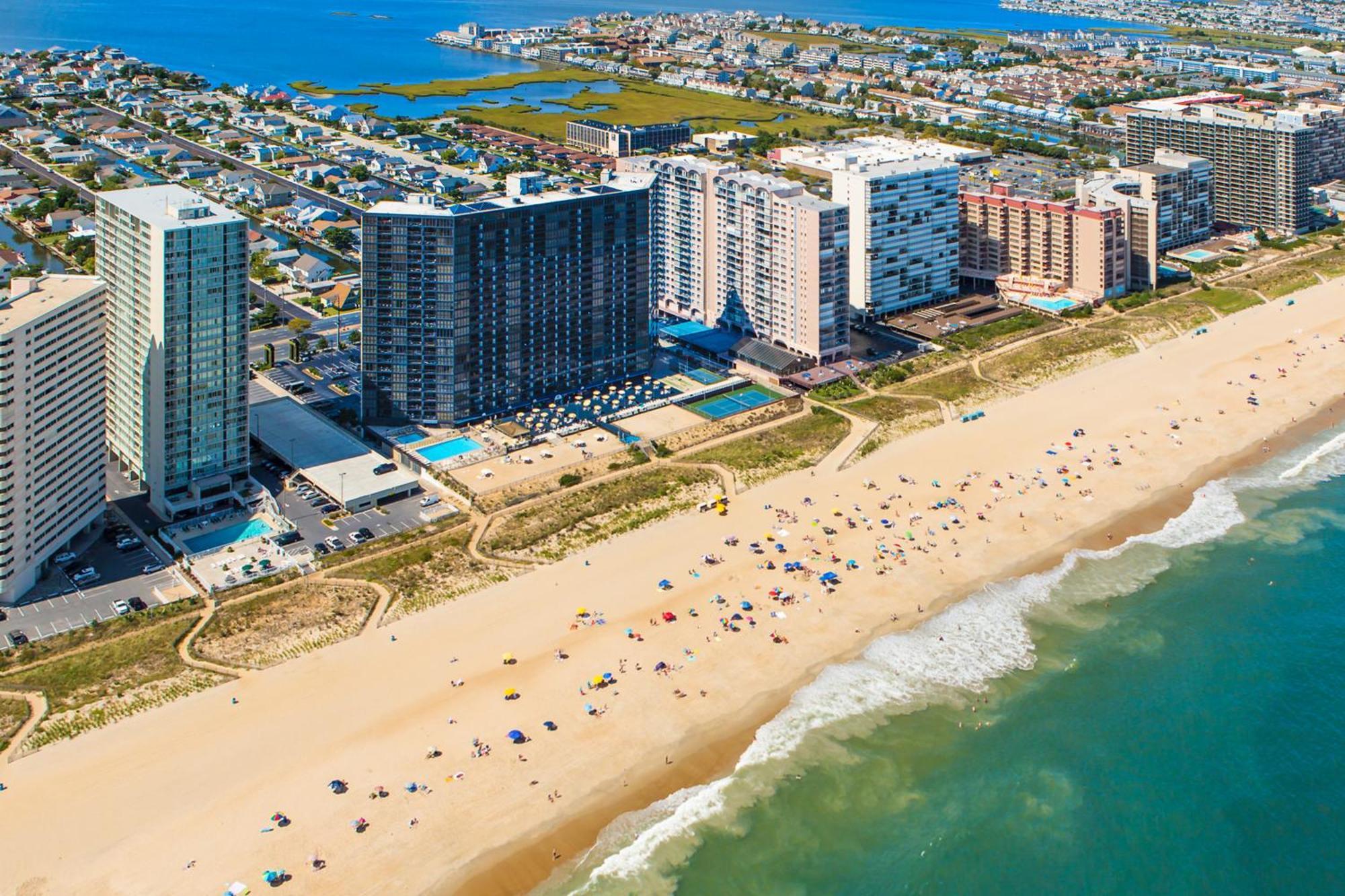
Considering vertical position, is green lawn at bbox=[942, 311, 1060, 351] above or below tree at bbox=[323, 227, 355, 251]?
below

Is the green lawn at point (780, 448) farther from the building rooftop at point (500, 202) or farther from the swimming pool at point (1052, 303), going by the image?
A: the swimming pool at point (1052, 303)

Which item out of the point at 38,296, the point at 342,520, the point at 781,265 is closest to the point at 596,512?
the point at 342,520

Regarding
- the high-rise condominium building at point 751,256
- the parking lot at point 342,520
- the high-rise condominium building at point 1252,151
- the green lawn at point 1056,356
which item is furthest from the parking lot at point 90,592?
the high-rise condominium building at point 1252,151

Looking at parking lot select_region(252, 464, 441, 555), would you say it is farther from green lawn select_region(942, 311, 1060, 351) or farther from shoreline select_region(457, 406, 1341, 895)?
green lawn select_region(942, 311, 1060, 351)

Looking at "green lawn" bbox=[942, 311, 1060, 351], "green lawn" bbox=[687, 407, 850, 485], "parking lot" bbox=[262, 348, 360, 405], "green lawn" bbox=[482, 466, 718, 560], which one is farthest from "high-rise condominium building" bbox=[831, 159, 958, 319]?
"parking lot" bbox=[262, 348, 360, 405]

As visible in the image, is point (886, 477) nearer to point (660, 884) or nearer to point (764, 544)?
point (764, 544)

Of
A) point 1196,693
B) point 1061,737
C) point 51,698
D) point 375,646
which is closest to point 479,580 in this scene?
point 375,646

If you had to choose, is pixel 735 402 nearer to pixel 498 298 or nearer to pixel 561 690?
pixel 498 298
